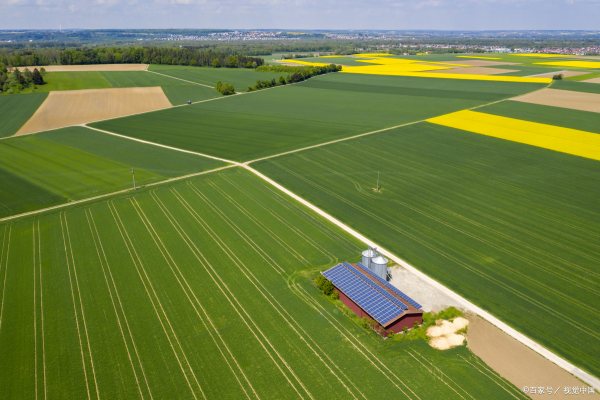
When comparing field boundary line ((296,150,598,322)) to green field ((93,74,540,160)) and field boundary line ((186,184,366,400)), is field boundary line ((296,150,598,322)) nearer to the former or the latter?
field boundary line ((186,184,366,400))

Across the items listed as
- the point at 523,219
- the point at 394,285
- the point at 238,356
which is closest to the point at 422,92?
the point at 523,219

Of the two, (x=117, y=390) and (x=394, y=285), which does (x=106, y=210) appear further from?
(x=394, y=285)

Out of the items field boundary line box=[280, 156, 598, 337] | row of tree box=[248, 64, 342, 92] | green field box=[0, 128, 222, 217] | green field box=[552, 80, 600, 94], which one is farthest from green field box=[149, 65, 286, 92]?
green field box=[552, 80, 600, 94]

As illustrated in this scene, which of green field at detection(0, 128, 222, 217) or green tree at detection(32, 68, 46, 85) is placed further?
green tree at detection(32, 68, 46, 85)

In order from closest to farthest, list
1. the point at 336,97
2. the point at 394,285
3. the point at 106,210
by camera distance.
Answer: the point at 394,285
the point at 106,210
the point at 336,97

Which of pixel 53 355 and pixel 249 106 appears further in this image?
pixel 249 106

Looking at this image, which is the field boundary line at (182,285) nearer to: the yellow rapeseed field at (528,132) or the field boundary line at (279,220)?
the field boundary line at (279,220)

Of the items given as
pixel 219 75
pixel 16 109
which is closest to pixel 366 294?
pixel 16 109
